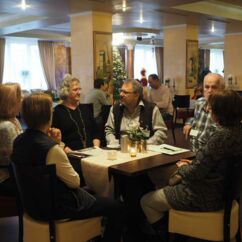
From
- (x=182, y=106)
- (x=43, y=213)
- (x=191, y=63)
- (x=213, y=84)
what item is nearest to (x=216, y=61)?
(x=191, y=63)

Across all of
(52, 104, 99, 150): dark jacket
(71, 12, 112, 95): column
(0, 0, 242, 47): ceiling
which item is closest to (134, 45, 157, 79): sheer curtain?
(0, 0, 242, 47): ceiling

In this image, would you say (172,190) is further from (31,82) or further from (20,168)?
(31,82)

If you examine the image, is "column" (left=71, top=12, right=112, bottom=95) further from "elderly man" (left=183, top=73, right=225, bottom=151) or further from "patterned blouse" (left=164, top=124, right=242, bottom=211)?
"patterned blouse" (left=164, top=124, right=242, bottom=211)

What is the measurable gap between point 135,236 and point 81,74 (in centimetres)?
458

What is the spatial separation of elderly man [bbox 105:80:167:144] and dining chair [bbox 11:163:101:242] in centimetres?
116

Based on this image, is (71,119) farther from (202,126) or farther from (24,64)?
(24,64)

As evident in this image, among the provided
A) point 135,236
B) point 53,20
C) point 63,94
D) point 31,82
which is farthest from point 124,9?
point 31,82

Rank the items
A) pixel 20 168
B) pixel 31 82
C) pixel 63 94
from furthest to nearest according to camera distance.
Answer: pixel 31 82, pixel 63 94, pixel 20 168

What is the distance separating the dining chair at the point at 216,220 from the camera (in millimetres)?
2291

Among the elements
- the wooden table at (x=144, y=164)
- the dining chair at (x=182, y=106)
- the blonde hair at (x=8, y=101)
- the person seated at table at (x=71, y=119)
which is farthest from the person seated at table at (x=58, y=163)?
the dining chair at (x=182, y=106)

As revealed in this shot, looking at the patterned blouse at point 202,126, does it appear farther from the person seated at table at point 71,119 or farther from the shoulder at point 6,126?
the shoulder at point 6,126

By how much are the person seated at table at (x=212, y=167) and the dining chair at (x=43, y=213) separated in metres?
0.53

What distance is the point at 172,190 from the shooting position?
2.46m

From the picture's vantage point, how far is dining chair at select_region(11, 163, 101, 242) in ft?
6.81
